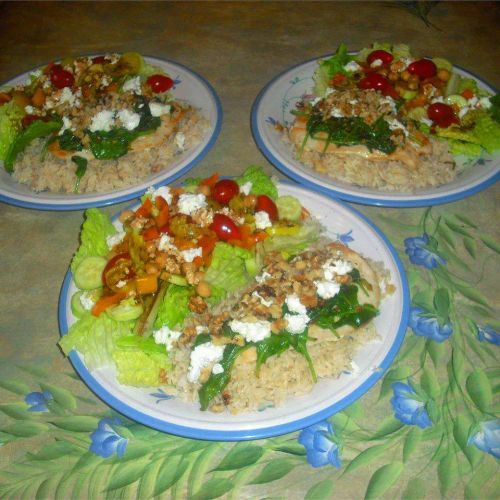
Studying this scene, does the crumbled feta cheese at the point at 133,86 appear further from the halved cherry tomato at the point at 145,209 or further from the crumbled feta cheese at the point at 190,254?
the crumbled feta cheese at the point at 190,254

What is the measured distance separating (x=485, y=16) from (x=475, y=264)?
3.96m

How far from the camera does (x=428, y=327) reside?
110 inches

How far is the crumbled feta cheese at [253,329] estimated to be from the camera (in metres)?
2.40

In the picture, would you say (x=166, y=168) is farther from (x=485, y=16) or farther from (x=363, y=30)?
(x=485, y=16)

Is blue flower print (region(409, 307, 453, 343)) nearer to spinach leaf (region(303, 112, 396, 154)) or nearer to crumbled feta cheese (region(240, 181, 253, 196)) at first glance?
crumbled feta cheese (region(240, 181, 253, 196))

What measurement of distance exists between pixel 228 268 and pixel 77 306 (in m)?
0.85

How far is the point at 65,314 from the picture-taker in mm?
2590

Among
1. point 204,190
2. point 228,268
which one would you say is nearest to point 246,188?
point 204,190

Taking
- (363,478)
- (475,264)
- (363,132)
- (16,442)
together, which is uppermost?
(363,132)

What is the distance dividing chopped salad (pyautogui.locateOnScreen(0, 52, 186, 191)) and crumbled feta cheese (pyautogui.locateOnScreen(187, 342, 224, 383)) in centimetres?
191

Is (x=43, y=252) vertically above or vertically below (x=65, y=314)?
below

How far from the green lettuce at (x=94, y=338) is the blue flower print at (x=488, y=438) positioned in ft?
5.96

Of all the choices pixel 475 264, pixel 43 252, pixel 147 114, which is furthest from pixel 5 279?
pixel 475 264

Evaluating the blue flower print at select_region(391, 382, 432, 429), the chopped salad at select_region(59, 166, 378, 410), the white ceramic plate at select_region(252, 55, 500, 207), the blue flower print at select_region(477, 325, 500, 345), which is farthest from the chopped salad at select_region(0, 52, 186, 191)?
the blue flower print at select_region(477, 325, 500, 345)
